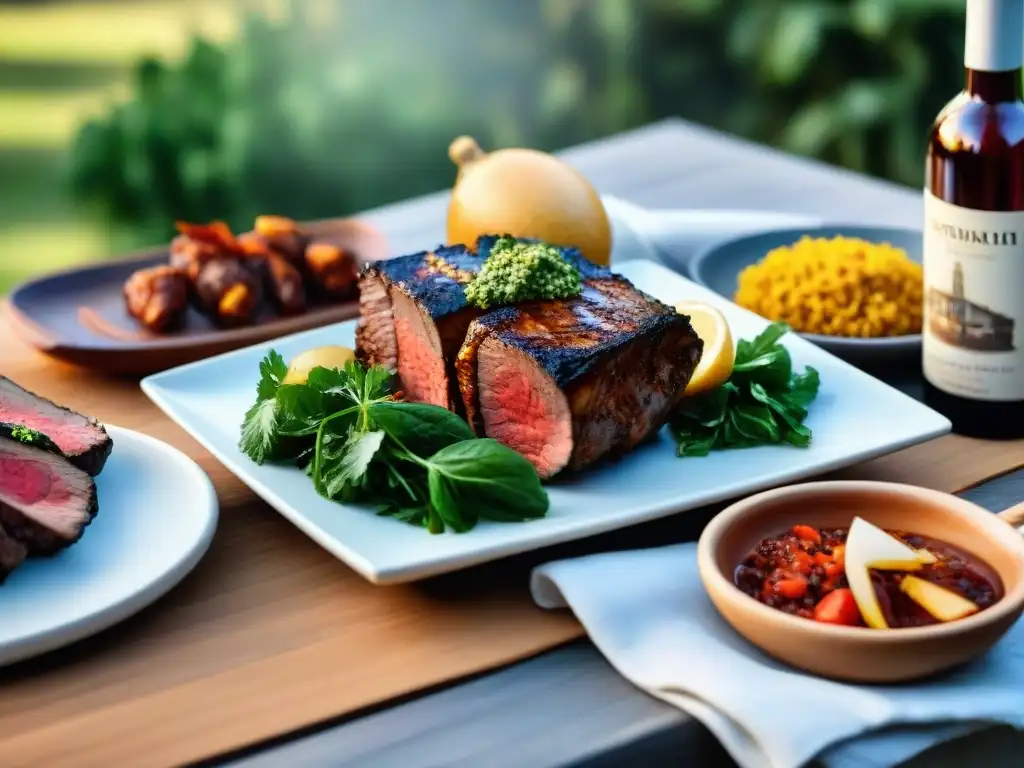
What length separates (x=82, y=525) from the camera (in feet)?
5.97

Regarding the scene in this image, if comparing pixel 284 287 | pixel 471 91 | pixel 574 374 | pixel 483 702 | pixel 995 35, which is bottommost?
pixel 471 91

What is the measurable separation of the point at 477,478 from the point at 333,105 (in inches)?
170

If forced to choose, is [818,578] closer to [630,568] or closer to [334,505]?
[630,568]

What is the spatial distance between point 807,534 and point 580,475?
0.39 meters

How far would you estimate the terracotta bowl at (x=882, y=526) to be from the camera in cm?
149

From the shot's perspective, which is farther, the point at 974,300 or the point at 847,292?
the point at 847,292

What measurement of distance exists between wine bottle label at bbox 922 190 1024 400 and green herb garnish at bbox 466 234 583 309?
0.52 m

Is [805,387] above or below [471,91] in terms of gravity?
above

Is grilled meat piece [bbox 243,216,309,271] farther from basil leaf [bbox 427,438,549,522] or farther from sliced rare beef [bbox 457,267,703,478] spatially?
basil leaf [bbox 427,438,549,522]

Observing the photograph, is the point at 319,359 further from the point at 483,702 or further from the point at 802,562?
the point at 802,562

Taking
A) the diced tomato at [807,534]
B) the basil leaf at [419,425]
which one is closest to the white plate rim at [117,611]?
the basil leaf at [419,425]

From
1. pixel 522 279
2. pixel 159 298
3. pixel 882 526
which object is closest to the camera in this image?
pixel 882 526

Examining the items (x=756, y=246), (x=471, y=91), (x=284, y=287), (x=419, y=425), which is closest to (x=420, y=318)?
(x=419, y=425)

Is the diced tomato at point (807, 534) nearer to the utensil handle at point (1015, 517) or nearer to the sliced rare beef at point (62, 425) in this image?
the utensil handle at point (1015, 517)
